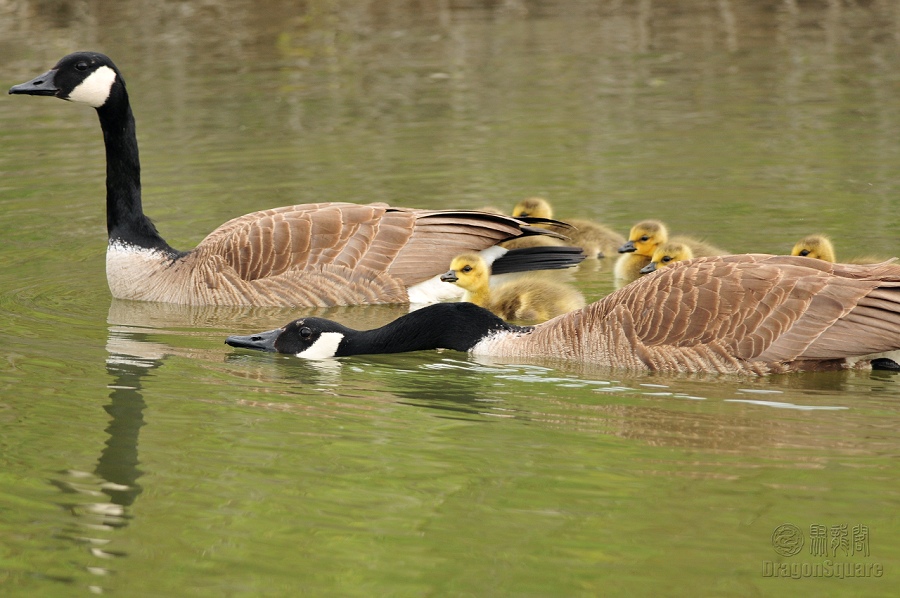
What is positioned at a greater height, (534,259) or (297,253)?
(297,253)

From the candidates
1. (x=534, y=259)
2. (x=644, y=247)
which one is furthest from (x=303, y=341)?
(x=644, y=247)

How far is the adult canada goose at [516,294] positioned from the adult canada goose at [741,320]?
124 cm

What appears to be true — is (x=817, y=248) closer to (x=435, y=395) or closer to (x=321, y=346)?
(x=435, y=395)

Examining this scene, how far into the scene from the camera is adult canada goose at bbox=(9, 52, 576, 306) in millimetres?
10148

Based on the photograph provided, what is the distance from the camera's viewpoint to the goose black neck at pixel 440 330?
28.0ft

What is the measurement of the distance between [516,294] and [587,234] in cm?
189

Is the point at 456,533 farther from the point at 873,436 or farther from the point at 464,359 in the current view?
the point at 464,359

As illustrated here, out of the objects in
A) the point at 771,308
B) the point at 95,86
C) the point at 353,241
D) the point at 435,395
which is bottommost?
the point at 435,395

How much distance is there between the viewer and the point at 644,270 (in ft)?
30.9

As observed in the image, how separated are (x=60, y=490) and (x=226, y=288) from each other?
13.6ft

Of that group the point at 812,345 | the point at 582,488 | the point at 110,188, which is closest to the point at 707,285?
the point at 812,345

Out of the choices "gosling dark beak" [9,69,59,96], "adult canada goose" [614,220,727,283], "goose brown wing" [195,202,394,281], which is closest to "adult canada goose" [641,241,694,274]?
"adult canada goose" [614,220,727,283]

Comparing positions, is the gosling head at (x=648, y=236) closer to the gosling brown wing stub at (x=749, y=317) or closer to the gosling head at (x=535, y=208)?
the gosling head at (x=535, y=208)

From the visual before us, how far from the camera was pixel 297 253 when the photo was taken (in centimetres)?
1016
